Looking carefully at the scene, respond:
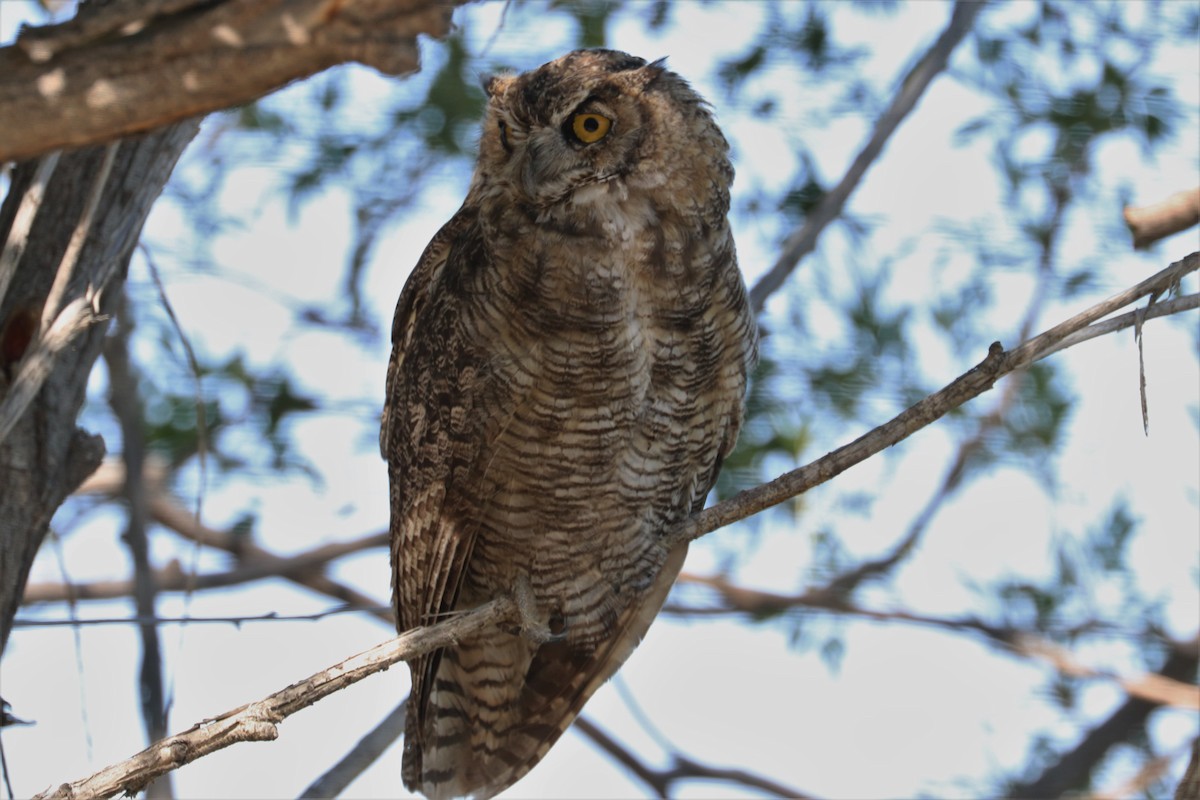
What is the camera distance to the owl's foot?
325 centimetres

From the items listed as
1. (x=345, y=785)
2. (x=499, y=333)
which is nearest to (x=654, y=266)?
(x=499, y=333)

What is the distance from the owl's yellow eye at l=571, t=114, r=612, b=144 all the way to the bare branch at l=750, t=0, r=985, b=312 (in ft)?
2.93

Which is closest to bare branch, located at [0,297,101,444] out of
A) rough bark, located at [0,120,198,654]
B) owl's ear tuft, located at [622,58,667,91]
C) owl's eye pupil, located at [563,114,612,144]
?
rough bark, located at [0,120,198,654]

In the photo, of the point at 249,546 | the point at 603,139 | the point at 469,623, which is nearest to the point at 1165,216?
the point at 603,139

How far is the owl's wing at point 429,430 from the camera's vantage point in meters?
3.28

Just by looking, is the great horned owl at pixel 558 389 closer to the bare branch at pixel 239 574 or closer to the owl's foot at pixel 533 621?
the owl's foot at pixel 533 621

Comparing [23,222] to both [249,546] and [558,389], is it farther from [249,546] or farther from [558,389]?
[249,546]

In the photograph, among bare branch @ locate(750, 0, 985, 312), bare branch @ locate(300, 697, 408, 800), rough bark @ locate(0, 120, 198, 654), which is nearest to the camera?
rough bark @ locate(0, 120, 198, 654)

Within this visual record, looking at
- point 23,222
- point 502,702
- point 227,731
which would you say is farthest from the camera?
point 502,702

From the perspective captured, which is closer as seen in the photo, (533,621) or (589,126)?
(589,126)

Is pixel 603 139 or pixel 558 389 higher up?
pixel 603 139

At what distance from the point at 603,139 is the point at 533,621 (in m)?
1.16

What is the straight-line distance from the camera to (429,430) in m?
3.37

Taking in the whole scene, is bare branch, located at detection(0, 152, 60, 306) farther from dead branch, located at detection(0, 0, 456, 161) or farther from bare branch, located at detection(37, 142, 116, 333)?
dead branch, located at detection(0, 0, 456, 161)
